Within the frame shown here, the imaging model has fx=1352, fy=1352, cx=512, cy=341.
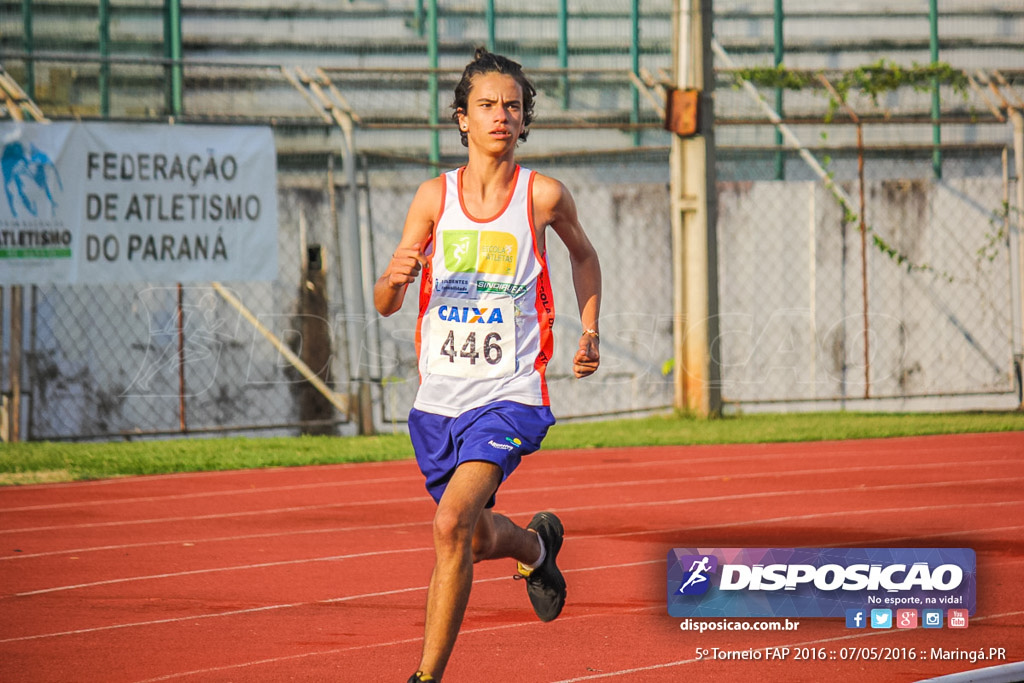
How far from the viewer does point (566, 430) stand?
12430 mm

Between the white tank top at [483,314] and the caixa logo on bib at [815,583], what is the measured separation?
4.60ft

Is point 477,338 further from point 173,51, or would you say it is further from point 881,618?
Result: point 173,51

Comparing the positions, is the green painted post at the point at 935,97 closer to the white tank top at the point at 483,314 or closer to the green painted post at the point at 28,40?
the green painted post at the point at 28,40

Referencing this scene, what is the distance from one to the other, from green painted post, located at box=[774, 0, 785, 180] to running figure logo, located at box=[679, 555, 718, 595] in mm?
9211

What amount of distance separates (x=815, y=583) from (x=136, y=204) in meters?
7.58

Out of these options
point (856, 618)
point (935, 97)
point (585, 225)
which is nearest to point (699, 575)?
point (856, 618)

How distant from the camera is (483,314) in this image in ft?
14.8

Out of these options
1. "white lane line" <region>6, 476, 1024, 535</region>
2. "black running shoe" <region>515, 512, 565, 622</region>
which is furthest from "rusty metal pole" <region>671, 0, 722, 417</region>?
"black running shoe" <region>515, 512, 565, 622</region>

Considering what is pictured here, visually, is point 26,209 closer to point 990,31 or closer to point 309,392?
point 309,392

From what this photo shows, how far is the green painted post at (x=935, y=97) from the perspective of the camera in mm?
15359

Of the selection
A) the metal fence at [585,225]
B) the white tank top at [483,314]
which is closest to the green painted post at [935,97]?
the metal fence at [585,225]

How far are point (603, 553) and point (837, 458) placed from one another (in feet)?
13.5

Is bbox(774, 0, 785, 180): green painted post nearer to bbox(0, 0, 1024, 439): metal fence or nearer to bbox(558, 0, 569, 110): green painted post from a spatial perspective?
bbox(0, 0, 1024, 439): metal fence

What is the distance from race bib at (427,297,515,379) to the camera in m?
4.50
